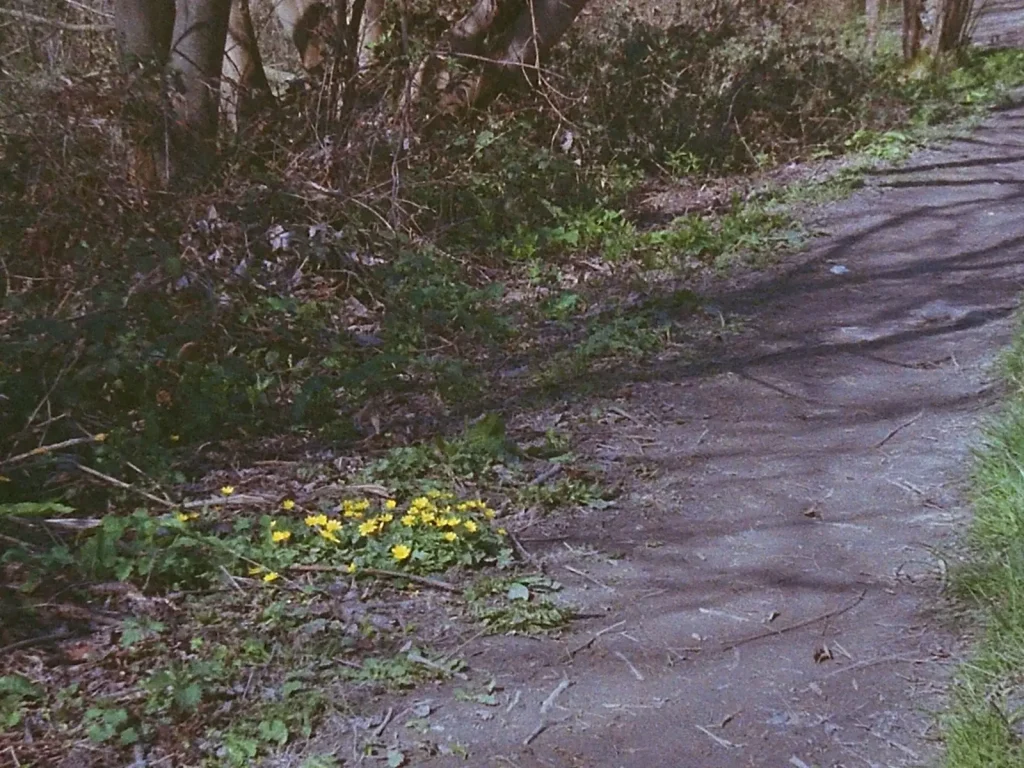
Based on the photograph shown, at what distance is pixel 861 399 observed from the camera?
17.8 feet

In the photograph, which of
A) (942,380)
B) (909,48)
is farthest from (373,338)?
(909,48)

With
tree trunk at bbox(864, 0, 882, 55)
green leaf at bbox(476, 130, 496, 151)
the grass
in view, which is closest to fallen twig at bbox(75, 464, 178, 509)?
the grass

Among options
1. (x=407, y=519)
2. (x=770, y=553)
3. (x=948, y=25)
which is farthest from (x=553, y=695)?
(x=948, y=25)

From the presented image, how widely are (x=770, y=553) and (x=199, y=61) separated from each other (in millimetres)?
5278

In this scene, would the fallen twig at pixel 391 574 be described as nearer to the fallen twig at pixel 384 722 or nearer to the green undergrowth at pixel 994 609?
the fallen twig at pixel 384 722

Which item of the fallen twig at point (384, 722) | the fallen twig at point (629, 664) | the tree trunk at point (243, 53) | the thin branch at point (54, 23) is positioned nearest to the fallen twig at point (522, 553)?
the fallen twig at point (629, 664)

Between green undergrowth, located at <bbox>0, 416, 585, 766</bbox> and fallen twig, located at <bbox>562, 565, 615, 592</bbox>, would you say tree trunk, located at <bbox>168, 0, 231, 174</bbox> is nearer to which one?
green undergrowth, located at <bbox>0, 416, 585, 766</bbox>

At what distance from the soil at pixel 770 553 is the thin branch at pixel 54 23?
5112 millimetres

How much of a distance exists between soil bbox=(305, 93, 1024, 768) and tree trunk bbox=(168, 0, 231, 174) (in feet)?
11.4

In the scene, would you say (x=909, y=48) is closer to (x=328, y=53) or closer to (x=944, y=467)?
(x=328, y=53)

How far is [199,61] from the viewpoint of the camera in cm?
766

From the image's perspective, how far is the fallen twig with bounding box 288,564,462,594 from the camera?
3965 millimetres

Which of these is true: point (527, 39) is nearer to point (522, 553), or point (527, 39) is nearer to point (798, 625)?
point (522, 553)

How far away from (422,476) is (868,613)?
1818mm
